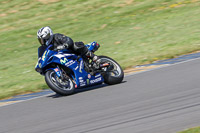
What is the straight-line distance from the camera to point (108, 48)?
14367 mm

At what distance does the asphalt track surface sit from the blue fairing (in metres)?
0.24

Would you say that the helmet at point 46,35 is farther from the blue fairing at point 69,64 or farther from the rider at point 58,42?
the blue fairing at point 69,64

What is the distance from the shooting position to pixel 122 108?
6.45 meters

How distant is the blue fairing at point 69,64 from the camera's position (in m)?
8.31

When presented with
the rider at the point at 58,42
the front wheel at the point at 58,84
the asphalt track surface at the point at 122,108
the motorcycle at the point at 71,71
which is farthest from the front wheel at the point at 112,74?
the front wheel at the point at 58,84

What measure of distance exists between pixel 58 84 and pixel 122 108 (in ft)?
7.01

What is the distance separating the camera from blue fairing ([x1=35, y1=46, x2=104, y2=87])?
8.31 metres

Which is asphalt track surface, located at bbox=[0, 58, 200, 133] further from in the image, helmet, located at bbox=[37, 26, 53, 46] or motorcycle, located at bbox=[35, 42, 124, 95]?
helmet, located at bbox=[37, 26, 53, 46]

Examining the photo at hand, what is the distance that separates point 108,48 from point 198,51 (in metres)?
3.81

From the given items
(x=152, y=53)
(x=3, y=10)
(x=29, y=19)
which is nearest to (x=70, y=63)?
(x=152, y=53)

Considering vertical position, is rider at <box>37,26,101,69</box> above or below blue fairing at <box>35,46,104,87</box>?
above

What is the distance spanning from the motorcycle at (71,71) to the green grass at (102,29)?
62.4 inches

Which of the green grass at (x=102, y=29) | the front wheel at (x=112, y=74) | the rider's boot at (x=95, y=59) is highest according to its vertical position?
the rider's boot at (x=95, y=59)

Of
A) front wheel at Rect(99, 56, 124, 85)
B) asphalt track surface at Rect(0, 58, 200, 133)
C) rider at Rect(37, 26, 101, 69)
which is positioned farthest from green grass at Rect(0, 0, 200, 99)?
asphalt track surface at Rect(0, 58, 200, 133)
